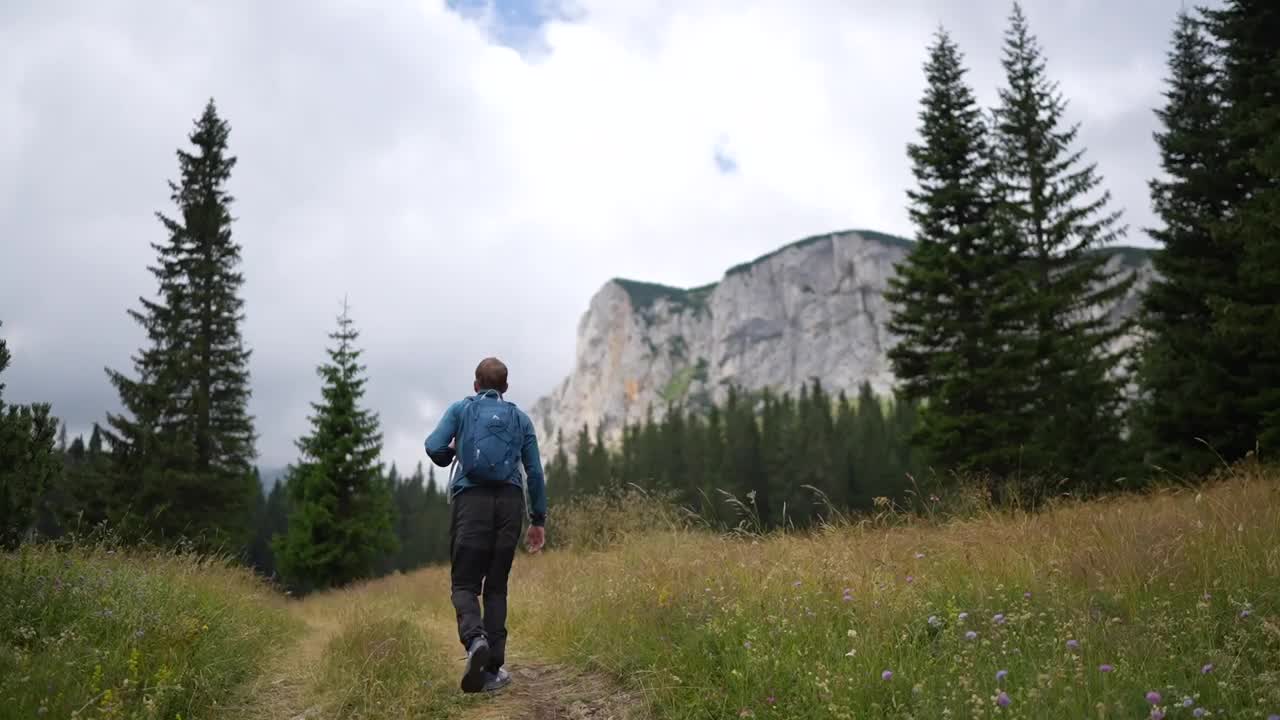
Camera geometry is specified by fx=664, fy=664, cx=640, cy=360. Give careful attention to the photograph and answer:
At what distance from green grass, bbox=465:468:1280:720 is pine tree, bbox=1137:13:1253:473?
11.4 m

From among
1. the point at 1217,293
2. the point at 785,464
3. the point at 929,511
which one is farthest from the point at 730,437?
the point at 929,511

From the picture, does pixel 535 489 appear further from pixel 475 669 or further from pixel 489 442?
pixel 475 669

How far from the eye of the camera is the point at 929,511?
6027mm

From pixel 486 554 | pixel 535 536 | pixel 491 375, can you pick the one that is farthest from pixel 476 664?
pixel 491 375

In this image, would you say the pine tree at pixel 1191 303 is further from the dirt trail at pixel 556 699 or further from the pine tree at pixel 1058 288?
the dirt trail at pixel 556 699

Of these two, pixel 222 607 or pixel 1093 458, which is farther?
pixel 1093 458

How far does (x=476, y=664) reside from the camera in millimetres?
4359

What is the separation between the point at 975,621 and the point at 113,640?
542 centimetres

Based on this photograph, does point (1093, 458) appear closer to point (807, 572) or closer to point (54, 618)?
point (807, 572)

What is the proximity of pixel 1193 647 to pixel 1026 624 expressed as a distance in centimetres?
70

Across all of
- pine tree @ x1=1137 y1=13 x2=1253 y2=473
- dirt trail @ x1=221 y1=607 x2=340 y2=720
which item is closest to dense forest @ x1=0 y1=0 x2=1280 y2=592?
pine tree @ x1=1137 y1=13 x2=1253 y2=473

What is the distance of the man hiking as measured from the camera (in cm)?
472

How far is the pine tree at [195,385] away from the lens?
19.0m

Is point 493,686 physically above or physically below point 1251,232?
below
